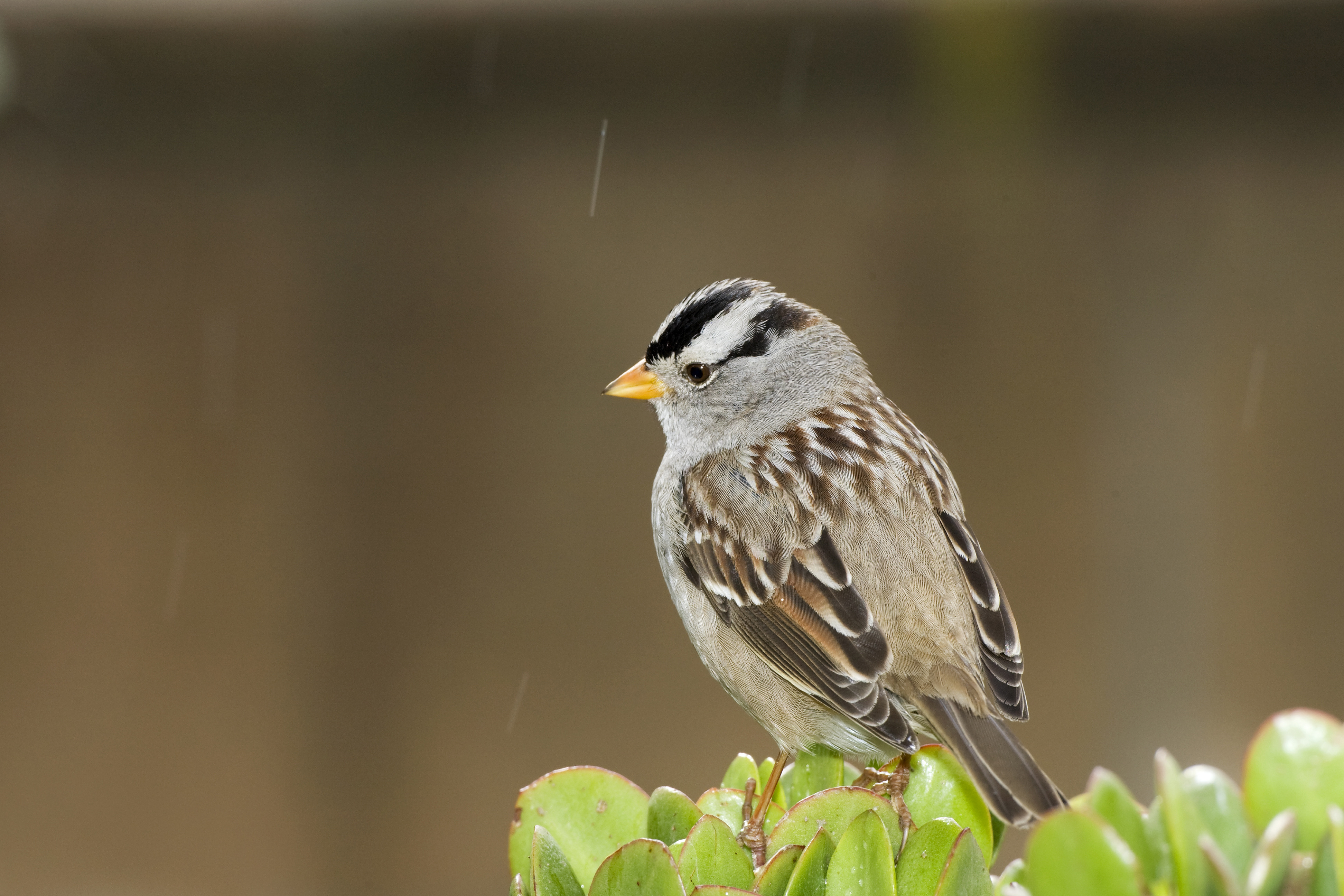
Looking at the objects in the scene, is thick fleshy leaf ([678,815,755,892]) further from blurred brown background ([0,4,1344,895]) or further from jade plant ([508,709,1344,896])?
blurred brown background ([0,4,1344,895])

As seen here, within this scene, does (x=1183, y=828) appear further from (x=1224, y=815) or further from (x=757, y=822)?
(x=757, y=822)

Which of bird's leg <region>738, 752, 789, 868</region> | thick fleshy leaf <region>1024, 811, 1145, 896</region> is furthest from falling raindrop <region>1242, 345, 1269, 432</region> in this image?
thick fleshy leaf <region>1024, 811, 1145, 896</region>

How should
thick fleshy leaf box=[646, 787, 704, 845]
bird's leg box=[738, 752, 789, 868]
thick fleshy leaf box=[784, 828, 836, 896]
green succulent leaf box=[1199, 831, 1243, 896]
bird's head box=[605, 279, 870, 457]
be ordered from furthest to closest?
1. bird's head box=[605, 279, 870, 457]
2. bird's leg box=[738, 752, 789, 868]
3. thick fleshy leaf box=[646, 787, 704, 845]
4. thick fleshy leaf box=[784, 828, 836, 896]
5. green succulent leaf box=[1199, 831, 1243, 896]

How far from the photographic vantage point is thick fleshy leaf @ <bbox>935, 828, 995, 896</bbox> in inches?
34.9

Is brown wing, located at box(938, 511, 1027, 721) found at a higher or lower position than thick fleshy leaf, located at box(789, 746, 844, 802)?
higher

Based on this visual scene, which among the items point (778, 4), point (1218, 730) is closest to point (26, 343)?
point (778, 4)

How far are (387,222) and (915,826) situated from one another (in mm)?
2012

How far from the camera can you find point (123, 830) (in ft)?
9.43

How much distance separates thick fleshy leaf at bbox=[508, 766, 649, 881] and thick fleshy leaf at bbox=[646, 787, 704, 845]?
3 cm

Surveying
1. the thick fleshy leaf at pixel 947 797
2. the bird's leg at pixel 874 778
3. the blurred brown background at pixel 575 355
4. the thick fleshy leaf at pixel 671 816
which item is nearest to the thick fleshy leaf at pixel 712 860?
the thick fleshy leaf at pixel 671 816

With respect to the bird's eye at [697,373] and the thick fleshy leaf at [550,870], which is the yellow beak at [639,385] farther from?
the thick fleshy leaf at [550,870]

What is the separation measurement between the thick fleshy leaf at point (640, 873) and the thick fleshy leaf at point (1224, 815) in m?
0.35

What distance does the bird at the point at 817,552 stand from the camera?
1318 millimetres

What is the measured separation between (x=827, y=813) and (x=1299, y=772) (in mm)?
349
